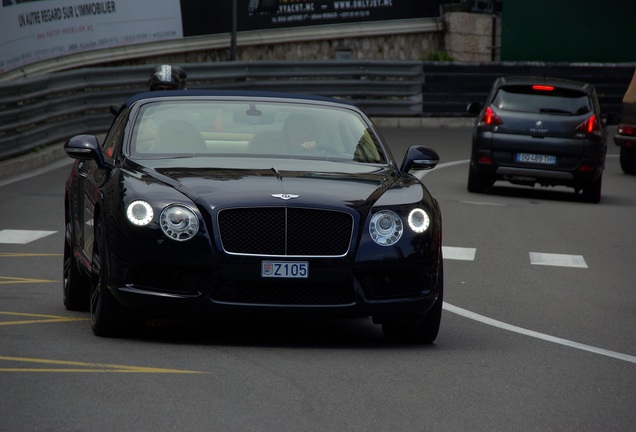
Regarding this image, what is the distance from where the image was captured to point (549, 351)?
8.91 metres

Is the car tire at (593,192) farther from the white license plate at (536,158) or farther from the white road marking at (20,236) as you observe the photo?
the white road marking at (20,236)

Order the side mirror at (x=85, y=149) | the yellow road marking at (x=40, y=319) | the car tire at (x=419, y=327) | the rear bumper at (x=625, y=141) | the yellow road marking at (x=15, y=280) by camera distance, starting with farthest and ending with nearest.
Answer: the rear bumper at (x=625, y=141) < the yellow road marking at (x=15, y=280) < the side mirror at (x=85, y=149) < the yellow road marking at (x=40, y=319) < the car tire at (x=419, y=327)


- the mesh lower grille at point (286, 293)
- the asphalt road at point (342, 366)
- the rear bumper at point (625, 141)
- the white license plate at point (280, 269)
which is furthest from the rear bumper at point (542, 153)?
the white license plate at point (280, 269)

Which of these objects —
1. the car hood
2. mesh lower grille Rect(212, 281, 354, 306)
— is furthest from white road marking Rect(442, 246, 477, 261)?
mesh lower grille Rect(212, 281, 354, 306)

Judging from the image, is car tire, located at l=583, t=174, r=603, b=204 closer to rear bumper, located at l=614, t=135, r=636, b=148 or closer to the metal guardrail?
rear bumper, located at l=614, t=135, r=636, b=148

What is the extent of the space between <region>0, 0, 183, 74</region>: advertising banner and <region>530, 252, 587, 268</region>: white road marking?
16554 millimetres

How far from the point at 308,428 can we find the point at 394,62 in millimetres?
27706

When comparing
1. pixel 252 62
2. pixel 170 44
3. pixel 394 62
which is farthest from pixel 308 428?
pixel 170 44

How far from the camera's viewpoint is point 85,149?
30.7 feet

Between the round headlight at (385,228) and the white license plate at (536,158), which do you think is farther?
the white license plate at (536,158)

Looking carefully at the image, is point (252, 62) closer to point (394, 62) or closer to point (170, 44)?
point (394, 62)

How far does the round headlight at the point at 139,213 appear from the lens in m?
8.30

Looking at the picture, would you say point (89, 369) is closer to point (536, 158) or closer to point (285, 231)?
point (285, 231)

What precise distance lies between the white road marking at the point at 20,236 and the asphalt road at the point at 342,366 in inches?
31.3
